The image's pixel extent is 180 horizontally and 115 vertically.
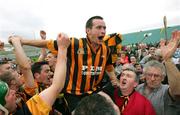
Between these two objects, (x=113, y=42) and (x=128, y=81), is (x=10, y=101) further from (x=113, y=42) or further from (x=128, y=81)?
(x=113, y=42)

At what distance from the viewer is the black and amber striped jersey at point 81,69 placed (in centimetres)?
466

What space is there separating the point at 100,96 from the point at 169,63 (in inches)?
85.2

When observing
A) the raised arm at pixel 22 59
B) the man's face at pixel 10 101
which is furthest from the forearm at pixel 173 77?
the man's face at pixel 10 101

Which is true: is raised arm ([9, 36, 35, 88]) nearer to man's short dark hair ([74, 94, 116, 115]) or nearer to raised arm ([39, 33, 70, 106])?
raised arm ([39, 33, 70, 106])

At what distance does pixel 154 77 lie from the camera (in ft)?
15.4

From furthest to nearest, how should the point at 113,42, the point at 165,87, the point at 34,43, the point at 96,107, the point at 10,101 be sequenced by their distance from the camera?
the point at 113,42 → the point at 165,87 → the point at 34,43 → the point at 10,101 → the point at 96,107

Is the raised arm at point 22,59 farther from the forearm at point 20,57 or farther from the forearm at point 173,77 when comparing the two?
the forearm at point 173,77

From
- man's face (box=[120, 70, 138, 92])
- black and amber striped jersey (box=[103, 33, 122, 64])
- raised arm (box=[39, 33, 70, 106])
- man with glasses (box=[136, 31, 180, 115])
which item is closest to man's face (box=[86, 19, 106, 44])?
black and amber striped jersey (box=[103, 33, 122, 64])

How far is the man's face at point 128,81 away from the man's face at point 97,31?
2.01 ft

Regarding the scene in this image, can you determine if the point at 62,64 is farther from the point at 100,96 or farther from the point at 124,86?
the point at 124,86

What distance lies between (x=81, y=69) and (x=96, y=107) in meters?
2.75

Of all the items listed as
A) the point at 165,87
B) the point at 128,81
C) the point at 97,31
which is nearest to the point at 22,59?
the point at 97,31

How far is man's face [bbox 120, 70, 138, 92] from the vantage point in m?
4.61

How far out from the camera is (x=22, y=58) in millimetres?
3508
